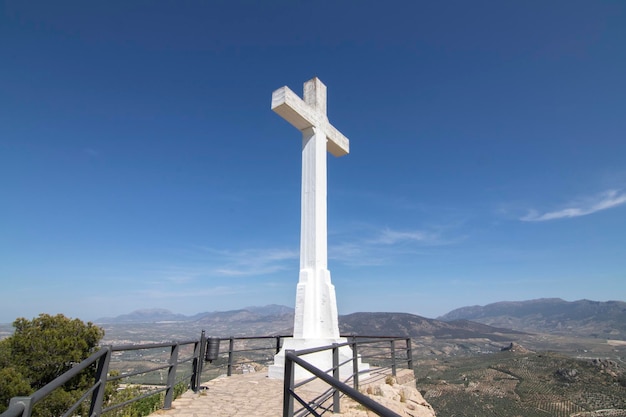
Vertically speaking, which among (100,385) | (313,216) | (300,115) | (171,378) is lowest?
(171,378)

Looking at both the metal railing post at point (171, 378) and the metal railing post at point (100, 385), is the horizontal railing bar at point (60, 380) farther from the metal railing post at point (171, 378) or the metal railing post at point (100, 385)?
the metal railing post at point (171, 378)

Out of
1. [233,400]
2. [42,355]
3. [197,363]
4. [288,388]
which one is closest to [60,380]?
[288,388]

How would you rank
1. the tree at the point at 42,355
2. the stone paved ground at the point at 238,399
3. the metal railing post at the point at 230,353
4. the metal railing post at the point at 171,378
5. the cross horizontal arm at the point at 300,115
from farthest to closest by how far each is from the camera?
the tree at the point at 42,355
the cross horizontal arm at the point at 300,115
the metal railing post at the point at 230,353
the metal railing post at the point at 171,378
the stone paved ground at the point at 238,399

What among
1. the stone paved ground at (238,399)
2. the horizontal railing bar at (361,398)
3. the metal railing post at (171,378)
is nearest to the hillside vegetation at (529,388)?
the stone paved ground at (238,399)

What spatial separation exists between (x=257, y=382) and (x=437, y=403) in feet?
176

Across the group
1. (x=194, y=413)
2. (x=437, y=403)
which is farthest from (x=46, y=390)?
(x=437, y=403)

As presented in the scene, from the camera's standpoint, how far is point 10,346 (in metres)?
14.6

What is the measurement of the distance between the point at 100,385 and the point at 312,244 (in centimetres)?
591

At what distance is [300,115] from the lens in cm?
995

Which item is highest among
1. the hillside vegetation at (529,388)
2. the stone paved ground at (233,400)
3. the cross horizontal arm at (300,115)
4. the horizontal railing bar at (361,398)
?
the cross horizontal arm at (300,115)

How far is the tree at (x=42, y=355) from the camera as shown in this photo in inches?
528

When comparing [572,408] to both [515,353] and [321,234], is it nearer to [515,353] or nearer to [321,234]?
[515,353]

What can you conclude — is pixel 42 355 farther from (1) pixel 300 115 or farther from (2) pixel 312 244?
(1) pixel 300 115

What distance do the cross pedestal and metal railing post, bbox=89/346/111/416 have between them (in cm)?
471
